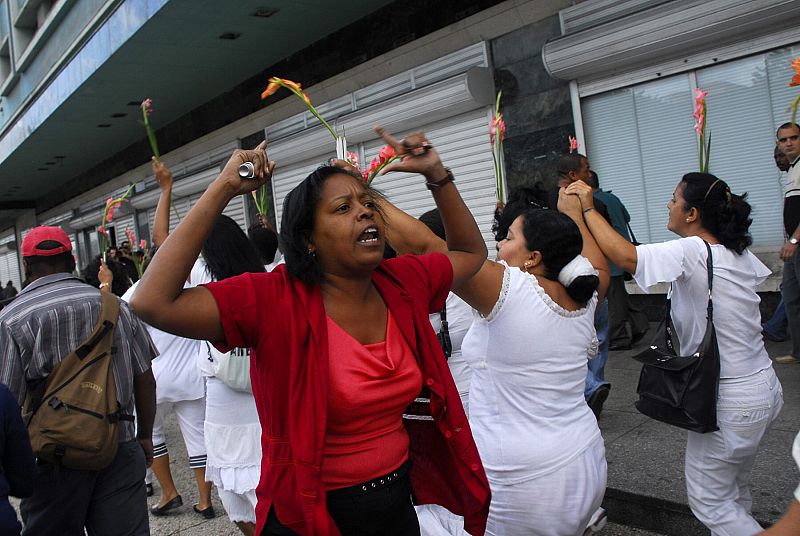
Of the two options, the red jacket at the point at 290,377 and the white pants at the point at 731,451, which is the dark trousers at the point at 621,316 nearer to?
the white pants at the point at 731,451

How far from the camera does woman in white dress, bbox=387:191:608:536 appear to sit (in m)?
2.46

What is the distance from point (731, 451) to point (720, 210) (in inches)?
40.6

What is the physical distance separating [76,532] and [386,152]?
7.40 feet

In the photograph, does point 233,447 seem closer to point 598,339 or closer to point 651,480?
point 651,480

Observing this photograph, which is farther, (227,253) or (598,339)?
(598,339)

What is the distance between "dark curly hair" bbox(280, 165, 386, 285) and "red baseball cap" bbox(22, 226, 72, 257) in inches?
69.4

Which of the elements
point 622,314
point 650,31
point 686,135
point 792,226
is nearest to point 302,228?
point 792,226

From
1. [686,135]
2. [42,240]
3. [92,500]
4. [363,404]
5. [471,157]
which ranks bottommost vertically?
[92,500]

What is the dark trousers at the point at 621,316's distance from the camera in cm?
729

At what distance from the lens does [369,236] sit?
6.66ft

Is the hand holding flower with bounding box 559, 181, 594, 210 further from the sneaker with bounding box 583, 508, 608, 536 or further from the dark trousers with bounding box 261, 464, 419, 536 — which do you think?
the dark trousers with bounding box 261, 464, 419, 536

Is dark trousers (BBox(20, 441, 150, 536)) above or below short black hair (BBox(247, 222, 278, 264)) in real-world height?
below

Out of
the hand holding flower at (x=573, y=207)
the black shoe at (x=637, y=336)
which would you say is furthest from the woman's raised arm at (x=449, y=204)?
the black shoe at (x=637, y=336)

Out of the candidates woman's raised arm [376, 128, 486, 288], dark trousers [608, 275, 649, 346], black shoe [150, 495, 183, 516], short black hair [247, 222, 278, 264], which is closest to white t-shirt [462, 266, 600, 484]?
woman's raised arm [376, 128, 486, 288]
